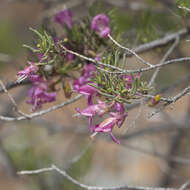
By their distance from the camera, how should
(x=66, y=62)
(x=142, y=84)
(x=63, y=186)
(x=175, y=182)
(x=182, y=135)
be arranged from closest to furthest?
(x=142, y=84), (x=66, y=62), (x=63, y=186), (x=182, y=135), (x=175, y=182)

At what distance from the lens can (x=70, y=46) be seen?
87 cm

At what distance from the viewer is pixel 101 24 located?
86cm

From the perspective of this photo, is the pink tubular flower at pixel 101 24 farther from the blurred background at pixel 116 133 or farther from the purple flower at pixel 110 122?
the purple flower at pixel 110 122

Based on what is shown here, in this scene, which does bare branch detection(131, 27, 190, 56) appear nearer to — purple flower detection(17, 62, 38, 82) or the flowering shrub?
the flowering shrub

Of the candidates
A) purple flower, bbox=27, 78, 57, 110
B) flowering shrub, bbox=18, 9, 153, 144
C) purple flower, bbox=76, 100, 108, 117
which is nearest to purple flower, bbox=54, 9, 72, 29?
flowering shrub, bbox=18, 9, 153, 144

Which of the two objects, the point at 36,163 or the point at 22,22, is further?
the point at 22,22

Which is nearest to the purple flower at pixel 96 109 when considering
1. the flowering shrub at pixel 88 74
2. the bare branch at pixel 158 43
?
the flowering shrub at pixel 88 74

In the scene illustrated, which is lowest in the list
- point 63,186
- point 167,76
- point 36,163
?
point 167,76

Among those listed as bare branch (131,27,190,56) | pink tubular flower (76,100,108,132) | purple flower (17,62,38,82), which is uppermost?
purple flower (17,62,38,82)

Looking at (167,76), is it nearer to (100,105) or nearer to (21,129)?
(21,129)

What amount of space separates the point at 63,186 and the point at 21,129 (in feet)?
3.40

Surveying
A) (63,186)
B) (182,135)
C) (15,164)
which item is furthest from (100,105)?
(182,135)

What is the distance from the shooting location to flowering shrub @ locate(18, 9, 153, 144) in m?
0.64

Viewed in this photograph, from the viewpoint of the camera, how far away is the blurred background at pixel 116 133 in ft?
4.11
